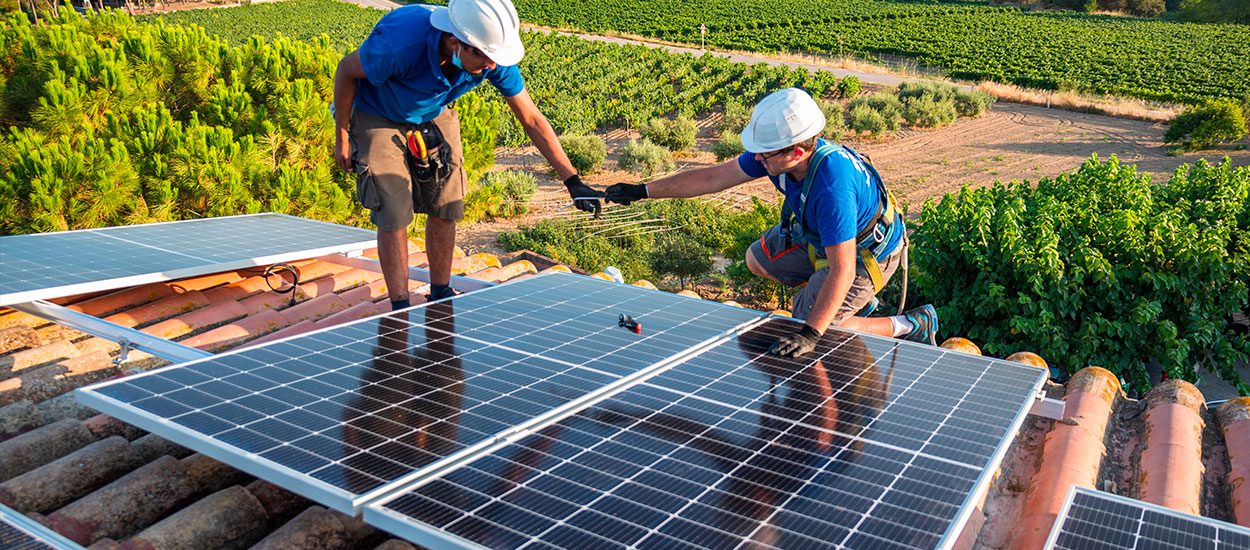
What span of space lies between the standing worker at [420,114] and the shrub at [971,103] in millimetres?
34939

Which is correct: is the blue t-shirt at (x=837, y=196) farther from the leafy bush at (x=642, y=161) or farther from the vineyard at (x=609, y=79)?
the vineyard at (x=609, y=79)

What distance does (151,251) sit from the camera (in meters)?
6.40

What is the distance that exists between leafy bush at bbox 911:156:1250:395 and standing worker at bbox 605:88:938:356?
4.50 m

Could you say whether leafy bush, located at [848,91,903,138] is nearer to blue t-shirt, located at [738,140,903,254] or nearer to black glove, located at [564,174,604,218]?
black glove, located at [564,174,604,218]

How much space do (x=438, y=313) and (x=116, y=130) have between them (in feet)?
27.3

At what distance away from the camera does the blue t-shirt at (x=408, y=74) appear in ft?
17.4

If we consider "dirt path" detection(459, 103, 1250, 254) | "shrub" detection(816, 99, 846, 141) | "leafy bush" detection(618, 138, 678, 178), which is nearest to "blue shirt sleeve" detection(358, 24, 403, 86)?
"dirt path" detection(459, 103, 1250, 254)

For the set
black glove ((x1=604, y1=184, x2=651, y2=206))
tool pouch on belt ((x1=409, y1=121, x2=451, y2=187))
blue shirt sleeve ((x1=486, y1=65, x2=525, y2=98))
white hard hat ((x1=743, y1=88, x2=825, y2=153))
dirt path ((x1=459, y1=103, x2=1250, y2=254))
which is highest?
blue shirt sleeve ((x1=486, y1=65, x2=525, y2=98))

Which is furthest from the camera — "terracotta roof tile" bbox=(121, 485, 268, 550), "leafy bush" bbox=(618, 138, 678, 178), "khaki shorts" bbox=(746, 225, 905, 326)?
"leafy bush" bbox=(618, 138, 678, 178)

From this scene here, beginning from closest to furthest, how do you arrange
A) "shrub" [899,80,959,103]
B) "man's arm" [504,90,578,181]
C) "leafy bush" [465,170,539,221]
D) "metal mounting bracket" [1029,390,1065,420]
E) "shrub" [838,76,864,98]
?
"metal mounting bracket" [1029,390,1065,420], "man's arm" [504,90,578,181], "leafy bush" [465,170,539,221], "shrub" [899,80,959,103], "shrub" [838,76,864,98]

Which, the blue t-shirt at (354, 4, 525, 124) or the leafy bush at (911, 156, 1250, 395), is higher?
the blue t-shirt at (354, 4, 525, 124)

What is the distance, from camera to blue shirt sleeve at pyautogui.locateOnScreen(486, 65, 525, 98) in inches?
231

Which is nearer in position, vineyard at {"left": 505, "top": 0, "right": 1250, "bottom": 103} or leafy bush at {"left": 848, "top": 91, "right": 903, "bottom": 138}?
leafy bush at {"left": 848, "top": 91, "right": 903, "bottom": 138}

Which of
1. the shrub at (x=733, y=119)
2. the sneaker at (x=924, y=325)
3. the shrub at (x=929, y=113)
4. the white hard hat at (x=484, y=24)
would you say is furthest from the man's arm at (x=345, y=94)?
the shrub at (x=929, y=113)
